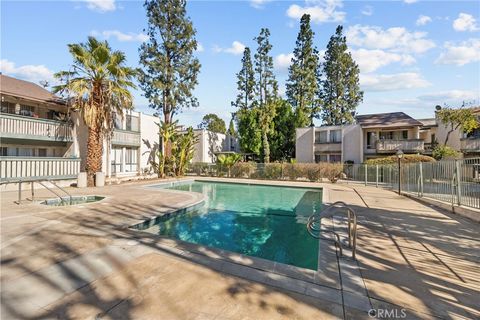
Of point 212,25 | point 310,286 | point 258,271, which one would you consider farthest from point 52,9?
point 310,286

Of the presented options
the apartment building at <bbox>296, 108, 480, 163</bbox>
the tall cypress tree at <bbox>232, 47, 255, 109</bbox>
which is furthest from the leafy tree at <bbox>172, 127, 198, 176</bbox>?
the apartment building at <bbox>296, 108, 480, 163</bbox>

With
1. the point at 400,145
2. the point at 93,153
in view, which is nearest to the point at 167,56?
the point at 93,153

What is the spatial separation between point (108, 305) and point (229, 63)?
1748 cm

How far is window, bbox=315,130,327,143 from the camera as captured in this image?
104 feet

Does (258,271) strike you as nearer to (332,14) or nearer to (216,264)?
(216,264)

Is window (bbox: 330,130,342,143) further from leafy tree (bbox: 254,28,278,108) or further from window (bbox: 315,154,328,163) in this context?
leafy tree (bbox: 254,28,278,108)

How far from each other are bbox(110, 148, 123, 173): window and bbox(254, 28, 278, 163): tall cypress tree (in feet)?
60.5

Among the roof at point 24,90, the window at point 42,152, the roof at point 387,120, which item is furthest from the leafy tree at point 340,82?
the window at point 42,152

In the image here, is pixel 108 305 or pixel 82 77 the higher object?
pixel 82 77

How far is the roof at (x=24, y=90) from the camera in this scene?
599 inches

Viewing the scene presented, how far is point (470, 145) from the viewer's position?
1022 inches

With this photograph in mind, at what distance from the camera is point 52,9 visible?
1152 cm

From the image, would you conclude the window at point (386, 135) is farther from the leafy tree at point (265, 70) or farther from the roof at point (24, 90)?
the roof at point (24, 90)

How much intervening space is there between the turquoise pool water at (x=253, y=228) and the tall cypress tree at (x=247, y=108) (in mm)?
21268
